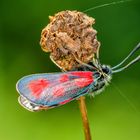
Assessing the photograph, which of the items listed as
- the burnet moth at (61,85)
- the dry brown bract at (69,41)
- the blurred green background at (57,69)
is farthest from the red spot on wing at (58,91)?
the blurred green background at (57,69)

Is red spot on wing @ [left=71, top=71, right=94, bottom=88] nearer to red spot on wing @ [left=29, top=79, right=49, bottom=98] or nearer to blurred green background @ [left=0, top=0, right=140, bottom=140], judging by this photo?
red spot on wing @ [left=29, top=79, right=49, bottom=98]

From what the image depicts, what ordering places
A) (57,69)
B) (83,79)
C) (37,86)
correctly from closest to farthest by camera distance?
1. (37,86)
2. (83,79)
3. (57,69)

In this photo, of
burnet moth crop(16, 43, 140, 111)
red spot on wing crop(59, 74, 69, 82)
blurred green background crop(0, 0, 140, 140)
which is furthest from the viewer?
blurred green background crop(0, 0, 140, 140)

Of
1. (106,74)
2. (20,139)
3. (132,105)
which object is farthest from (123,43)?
(106,74)

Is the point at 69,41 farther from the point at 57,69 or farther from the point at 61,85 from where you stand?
the point at 57,69

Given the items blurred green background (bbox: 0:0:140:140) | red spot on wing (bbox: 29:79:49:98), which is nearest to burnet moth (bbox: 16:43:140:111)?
red spot on wing (bbox: 29:79:49:98)

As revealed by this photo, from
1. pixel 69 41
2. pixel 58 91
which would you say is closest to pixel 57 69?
pixel 69 41

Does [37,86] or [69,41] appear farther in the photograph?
[69,41]
